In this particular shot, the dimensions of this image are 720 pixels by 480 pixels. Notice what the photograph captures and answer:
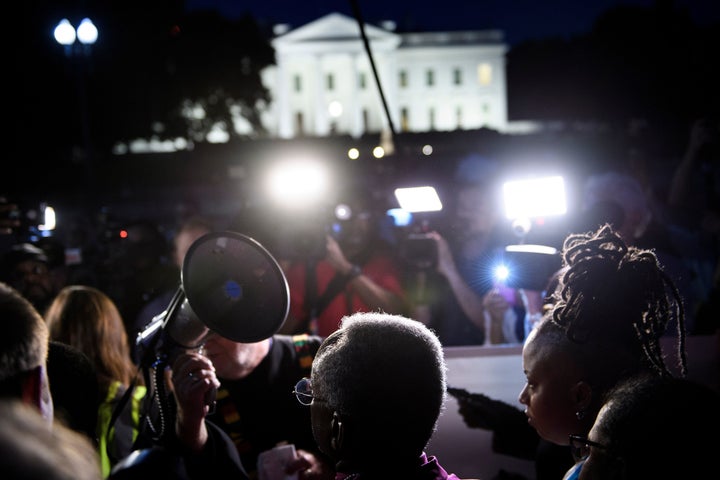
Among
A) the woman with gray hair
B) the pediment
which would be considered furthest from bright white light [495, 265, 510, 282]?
the pediment

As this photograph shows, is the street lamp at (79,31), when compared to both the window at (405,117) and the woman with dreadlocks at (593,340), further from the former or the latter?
the window at (405,117)

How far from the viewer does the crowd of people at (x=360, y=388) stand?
134cm

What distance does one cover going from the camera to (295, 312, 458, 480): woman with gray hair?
1671mm

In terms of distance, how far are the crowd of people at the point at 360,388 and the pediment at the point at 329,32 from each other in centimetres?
6176

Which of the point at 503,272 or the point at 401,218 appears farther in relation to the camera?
the point at 401,218

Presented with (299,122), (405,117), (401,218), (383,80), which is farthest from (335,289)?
(405,117)

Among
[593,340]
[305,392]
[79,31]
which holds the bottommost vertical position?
[305,392]

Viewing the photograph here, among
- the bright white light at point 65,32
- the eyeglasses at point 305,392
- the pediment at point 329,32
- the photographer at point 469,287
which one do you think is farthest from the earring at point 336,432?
the pediment at point 329,32

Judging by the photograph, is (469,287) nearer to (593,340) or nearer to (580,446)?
(593,340)

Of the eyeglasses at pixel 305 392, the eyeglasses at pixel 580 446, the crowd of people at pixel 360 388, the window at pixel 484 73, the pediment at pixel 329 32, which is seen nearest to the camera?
the crowd of people at pixel 360 388

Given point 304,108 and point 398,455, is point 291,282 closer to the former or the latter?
point 398,455

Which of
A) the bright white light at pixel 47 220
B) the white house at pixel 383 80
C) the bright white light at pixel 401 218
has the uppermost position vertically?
the white house at pixel 383 80

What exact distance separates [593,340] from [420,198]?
2.12 metres

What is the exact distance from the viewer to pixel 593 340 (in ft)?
6.73
